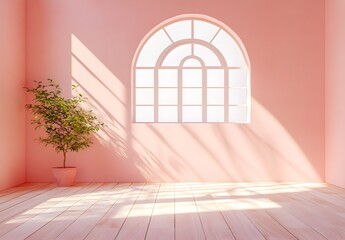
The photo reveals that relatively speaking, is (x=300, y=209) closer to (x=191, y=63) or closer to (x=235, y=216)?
(x=235, y=216)

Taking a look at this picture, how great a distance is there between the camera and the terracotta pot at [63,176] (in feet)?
18.3

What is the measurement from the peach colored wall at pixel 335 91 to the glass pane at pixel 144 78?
2.47 meters

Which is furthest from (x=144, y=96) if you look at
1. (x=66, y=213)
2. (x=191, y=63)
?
(x=66, y=213)

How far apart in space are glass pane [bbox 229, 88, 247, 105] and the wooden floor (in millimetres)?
1265

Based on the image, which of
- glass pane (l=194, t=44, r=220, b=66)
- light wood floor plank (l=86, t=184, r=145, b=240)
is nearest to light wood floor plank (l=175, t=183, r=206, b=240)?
light wood floor plank (l=86, t=184, r=145, b=240)

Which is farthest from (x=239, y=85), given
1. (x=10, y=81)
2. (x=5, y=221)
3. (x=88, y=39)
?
(x=5, y=221)

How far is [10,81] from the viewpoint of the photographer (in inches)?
219

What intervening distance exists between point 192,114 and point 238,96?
719 mm

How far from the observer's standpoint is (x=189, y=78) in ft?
20.9

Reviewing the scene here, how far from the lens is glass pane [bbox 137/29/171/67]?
20.8ft

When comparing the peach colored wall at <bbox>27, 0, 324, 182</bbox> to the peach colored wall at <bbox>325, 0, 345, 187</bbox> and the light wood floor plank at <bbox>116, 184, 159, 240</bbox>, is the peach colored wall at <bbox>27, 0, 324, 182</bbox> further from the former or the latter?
the light wood floor plank at <bbox>116, 184, 159, 240</bbox>

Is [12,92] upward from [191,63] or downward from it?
downward

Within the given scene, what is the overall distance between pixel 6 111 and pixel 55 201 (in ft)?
5.31

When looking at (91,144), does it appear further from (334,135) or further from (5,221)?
(334,135)
